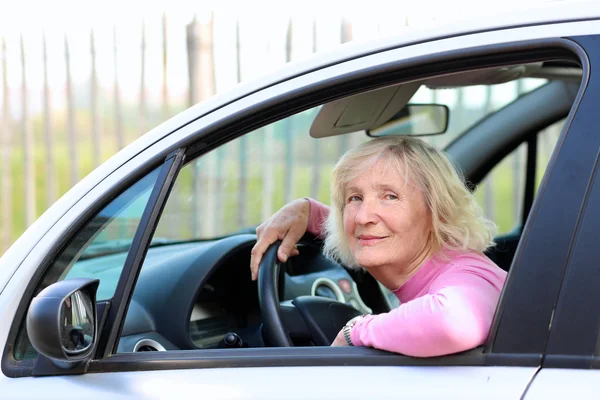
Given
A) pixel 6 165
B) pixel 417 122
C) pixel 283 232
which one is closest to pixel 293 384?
pixel 283 232

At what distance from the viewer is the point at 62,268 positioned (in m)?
1.80

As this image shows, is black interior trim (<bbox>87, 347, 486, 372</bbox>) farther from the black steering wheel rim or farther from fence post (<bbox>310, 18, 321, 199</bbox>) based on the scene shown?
fence post (<bbox>310, 18, 321, 199</bbox>)

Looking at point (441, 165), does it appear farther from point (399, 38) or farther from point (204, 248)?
point (204, 248)

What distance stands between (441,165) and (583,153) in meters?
0.51

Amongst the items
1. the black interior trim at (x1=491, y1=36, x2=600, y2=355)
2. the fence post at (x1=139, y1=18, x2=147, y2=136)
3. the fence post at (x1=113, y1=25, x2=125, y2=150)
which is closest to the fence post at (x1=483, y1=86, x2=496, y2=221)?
the fence post at (x1=139, y1=18, x2=147, y2=136)

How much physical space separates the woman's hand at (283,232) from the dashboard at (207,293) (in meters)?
0.12

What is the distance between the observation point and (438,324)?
146 cm

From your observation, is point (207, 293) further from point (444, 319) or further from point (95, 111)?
point (95, 111)

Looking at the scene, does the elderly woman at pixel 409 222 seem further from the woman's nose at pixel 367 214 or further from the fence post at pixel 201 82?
the fence post at pixel 201 82

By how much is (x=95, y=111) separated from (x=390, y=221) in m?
4.22

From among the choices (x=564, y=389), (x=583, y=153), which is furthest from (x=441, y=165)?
(x=564, y=389)

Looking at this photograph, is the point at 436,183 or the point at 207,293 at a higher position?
the point at 436,183

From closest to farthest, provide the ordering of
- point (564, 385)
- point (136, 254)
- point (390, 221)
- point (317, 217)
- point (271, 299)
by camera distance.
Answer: point (564, 385) < point (136, 254) < point (390, 221) < point (271, 299) < point (317, 217)

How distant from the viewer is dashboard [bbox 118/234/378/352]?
2.10m
